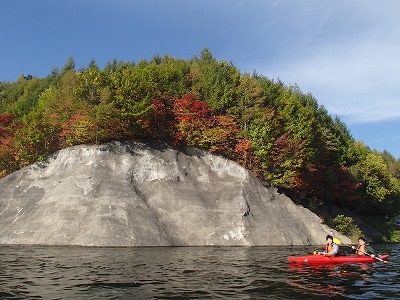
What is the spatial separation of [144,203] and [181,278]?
24065mm

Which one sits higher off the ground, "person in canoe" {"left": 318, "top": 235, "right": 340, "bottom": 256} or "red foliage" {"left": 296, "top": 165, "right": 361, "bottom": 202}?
"red foliage" {"left": 296, "top": 165, "right": 361, "bottom": 202}

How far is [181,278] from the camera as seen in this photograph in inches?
740

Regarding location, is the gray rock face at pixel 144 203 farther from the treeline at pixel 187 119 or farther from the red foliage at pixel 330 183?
the red foliage at pixel 330 183

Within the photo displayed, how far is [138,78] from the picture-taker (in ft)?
164

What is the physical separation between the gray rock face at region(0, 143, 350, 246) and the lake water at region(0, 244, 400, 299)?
10.5m

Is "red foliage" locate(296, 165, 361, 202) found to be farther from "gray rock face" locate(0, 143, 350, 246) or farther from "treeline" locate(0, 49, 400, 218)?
"gray rock face" locate(0, 143, 350, 246)

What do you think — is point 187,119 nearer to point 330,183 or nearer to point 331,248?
point 331,248

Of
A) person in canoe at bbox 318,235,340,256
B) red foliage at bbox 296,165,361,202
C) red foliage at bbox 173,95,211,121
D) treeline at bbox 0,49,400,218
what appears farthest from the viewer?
red foliage at bbox 296,165,361,202

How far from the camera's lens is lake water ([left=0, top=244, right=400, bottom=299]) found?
50.0 ft

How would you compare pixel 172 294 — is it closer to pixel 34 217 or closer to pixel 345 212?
pixel 34 217

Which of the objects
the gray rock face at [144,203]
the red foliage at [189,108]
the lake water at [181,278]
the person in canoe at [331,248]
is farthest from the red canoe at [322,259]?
the red foliage at [189,108]

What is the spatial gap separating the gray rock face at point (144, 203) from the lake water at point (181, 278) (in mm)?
10475

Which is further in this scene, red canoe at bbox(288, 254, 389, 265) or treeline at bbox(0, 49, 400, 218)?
treeline at bbox(0, 49, 400, 218)

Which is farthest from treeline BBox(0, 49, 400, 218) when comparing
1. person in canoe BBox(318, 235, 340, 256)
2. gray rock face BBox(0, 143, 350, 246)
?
person in canoe BBox(318, 235, 340, 256)
